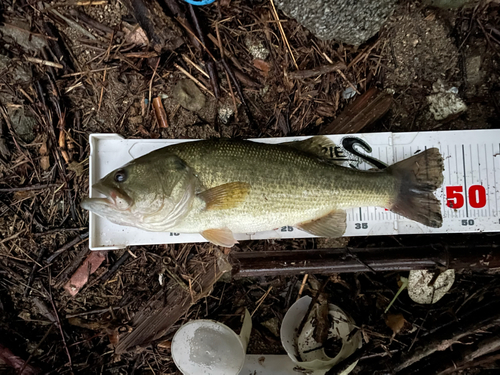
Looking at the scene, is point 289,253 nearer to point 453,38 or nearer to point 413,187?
point 413,187

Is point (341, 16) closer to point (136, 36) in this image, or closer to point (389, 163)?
point (389, 163)

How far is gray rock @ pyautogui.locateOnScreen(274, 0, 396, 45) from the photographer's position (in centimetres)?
306

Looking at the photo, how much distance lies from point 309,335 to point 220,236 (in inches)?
62.5

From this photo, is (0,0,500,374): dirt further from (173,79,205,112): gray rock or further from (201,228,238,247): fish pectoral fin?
(201,228,238,247): fish pectoral fin

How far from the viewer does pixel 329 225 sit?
2986 mm

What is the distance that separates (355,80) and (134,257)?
10.0ft

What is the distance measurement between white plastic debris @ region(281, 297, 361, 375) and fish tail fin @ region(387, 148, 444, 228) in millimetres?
1307

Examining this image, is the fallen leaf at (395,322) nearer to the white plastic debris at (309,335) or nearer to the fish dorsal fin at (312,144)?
the white plastic debris at (309,335)

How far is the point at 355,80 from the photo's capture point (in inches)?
137

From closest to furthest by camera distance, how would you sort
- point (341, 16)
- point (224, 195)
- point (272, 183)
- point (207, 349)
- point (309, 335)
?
point (224, 195) → point (272, 183) → point (341, 16) → point (207, 349) → point (309, 335)

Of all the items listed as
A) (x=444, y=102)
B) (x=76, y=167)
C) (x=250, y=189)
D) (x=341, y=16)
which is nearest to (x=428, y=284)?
(x=444, y=102)

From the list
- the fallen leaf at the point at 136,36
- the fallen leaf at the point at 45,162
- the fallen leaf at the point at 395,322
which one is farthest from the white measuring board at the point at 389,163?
the fallen leaf at the point at 136,36

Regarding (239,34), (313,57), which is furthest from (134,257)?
(313,57)

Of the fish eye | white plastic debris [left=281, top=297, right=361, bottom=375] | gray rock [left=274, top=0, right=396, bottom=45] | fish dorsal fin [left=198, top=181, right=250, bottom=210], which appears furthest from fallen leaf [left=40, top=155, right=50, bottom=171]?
white plastic debris [left=281, top=297, right=361, bottom=375]
